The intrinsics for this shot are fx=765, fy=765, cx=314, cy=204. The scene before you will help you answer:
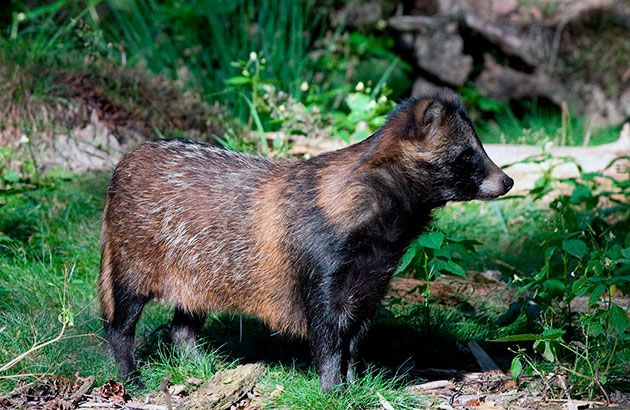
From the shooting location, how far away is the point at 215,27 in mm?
10320

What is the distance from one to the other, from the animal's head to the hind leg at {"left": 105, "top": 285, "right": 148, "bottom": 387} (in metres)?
1.83

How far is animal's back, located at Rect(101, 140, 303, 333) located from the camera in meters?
4.68

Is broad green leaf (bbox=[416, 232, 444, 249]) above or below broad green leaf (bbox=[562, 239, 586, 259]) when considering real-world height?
below

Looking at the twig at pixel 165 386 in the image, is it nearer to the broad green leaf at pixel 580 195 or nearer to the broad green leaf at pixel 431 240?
the broad green leaf at pixel 431 240

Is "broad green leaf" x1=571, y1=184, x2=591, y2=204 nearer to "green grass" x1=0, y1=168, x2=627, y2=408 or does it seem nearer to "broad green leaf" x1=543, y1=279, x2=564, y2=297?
"green grass" x1=0, y1=168, x2=627, y2=408

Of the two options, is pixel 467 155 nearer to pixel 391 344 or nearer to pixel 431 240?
pixel 431 240

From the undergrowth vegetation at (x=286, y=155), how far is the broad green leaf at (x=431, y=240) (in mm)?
13

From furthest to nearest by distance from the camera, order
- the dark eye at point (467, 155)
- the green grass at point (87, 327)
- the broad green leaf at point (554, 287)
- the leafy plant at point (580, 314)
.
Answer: the broad green leaf at point (554, 287), the green grass at point (87, 327), the dark eye at point (467, 155), the leafy plant at point (580, 314)

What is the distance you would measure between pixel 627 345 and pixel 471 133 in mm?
1471

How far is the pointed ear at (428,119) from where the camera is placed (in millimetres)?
4363

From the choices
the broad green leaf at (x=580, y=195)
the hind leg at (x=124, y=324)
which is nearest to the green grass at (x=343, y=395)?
the hind leg at (x=124, y=324)

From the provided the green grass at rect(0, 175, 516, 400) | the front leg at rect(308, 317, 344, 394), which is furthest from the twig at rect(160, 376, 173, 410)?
the front leg at rect(308, 317, 344, 394)

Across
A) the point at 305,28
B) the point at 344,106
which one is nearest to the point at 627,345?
the point at 344,106

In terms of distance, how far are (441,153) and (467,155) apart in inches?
7.2
